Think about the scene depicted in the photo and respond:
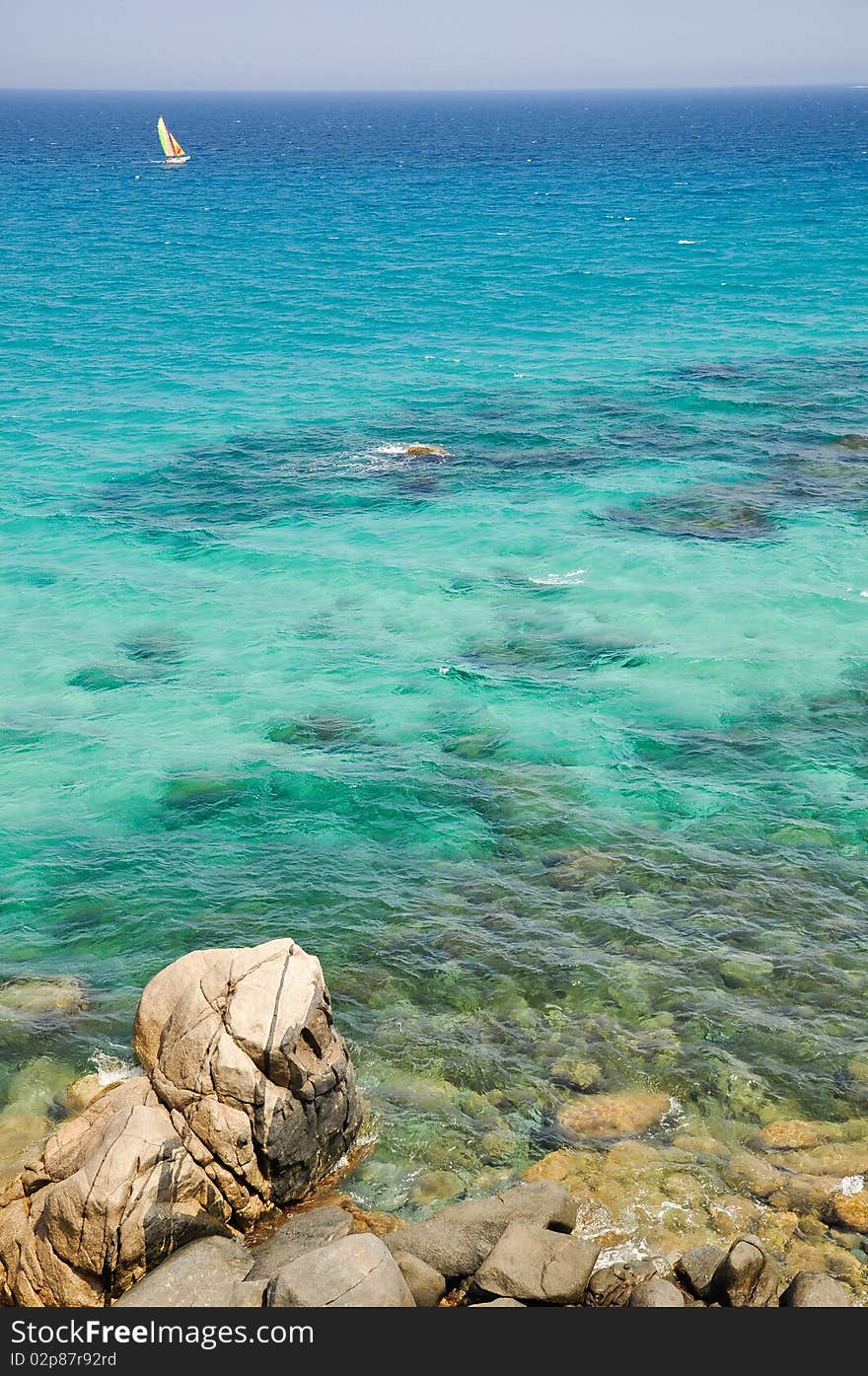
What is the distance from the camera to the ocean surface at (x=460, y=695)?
22781 millimetres

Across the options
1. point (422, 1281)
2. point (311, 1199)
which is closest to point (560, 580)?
point (311, 1199)

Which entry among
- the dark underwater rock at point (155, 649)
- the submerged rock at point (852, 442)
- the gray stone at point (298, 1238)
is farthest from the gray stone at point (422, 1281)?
the submerged rock at point (852, 442)

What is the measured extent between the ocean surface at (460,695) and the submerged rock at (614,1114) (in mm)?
338

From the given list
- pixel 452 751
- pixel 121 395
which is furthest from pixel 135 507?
pixel 452 751

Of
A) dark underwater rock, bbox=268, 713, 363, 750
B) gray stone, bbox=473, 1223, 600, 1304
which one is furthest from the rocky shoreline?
dark underwater rock, bbox=268, 713, 363, 750

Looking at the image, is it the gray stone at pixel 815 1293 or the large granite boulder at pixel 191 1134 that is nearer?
the gray stone at pixel 815 1293

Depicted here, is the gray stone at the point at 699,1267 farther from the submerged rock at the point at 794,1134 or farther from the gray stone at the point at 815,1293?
the submerged rock at the point at 794,1134

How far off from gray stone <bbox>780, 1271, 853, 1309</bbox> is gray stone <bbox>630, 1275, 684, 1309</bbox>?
143 cm

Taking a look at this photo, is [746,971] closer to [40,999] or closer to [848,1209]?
[848,1209]

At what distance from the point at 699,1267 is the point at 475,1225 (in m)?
3.07

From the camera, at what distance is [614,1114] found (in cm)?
2028

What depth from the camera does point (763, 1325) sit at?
14.5 meters

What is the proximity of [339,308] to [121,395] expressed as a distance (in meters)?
25.6

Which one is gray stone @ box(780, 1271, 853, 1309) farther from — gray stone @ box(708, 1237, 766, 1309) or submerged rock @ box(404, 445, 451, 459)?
submerged rock @ box(404, 445, 451, 459)
